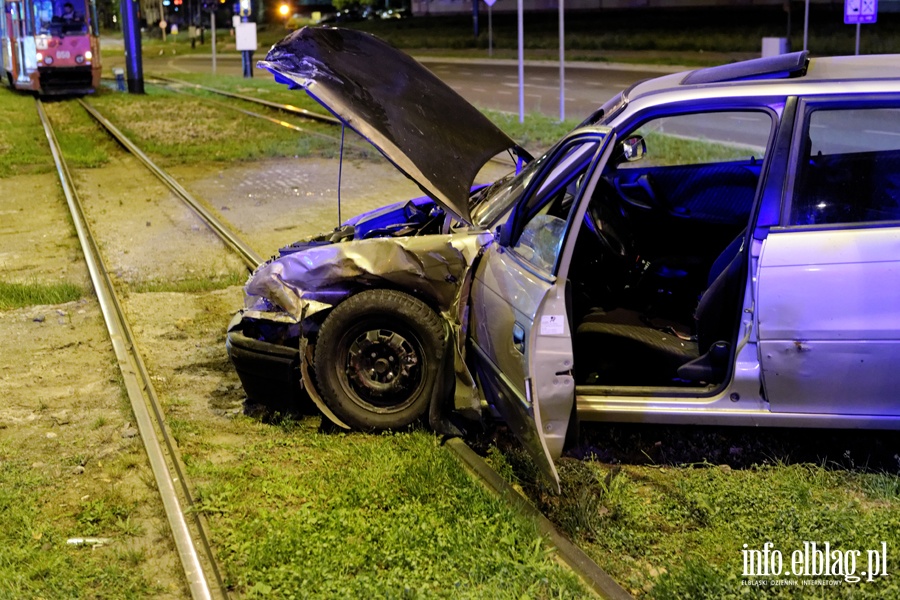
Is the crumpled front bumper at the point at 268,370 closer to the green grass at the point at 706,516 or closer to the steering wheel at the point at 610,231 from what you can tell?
the green grass at the point at 706,516

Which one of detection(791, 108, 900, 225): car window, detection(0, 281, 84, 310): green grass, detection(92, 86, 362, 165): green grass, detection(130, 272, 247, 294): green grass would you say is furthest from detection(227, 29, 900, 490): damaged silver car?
detection(92, 86, 362, 165): green grass

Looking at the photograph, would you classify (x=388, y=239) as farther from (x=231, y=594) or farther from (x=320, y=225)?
(x=320, y=225)

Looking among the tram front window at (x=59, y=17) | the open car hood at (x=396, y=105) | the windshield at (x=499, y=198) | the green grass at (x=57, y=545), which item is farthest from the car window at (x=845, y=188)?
the tram front window at (x=59, y=17)

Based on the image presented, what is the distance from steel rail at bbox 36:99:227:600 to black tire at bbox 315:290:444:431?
871mm

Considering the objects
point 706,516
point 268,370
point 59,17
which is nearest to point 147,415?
point 268,370

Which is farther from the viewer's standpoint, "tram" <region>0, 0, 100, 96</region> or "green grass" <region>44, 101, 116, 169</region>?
"tram" <region>0, 0, 100, 96</region>

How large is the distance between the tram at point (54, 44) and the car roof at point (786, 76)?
2710cm

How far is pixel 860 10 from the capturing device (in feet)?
64.2

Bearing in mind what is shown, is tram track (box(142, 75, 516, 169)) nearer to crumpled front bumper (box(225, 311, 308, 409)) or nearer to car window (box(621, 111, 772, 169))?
car window (box(621, 111, 772, 169))

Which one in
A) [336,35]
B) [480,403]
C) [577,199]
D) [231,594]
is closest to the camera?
[231,594]

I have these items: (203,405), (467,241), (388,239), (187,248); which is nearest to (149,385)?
(203,405)

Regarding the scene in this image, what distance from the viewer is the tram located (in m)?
28.0

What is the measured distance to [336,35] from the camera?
18.4 feet

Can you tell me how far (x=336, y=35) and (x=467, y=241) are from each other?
1600 mm
